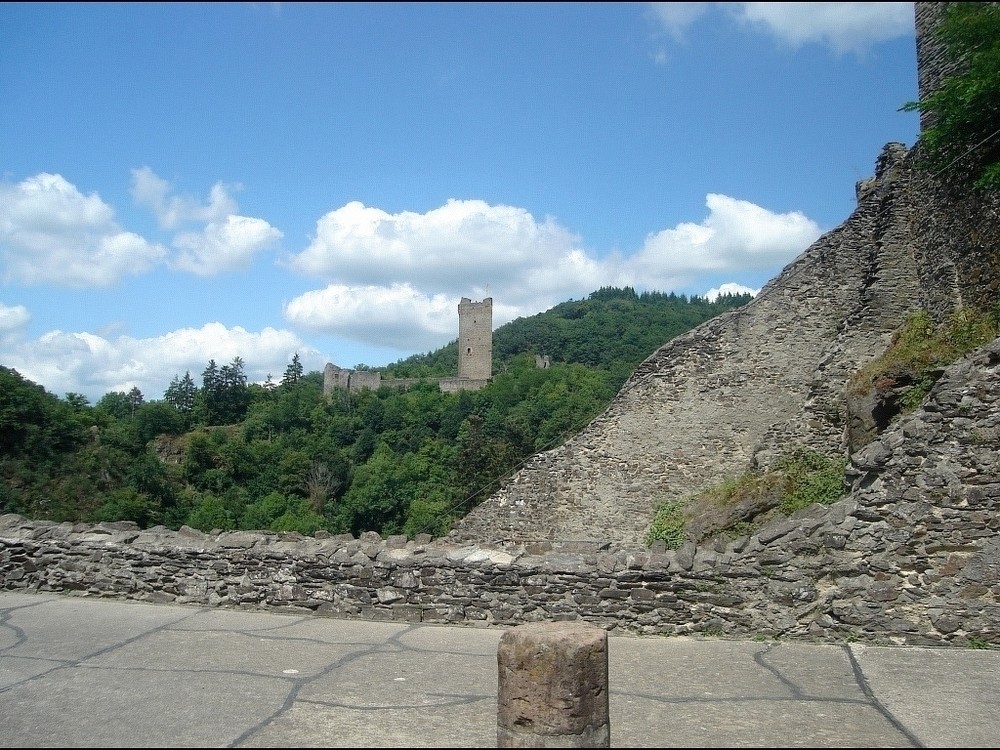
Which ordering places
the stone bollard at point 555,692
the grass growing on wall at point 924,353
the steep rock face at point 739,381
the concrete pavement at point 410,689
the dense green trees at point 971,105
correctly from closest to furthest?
the stone bollard at point 555,692 → the concrete pavement at point 410,689 → the grass growing on wall at point 924,353 → the dense green trees at point 971,105 → the steep rock face at point 739,381

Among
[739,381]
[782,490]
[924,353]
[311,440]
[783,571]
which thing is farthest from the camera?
[311,440]

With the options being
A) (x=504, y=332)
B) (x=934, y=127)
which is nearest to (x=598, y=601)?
(x=934, y=127)

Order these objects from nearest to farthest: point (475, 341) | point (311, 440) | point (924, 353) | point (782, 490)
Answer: point (924, 353) → point (782, 490) → point (311, 440) → point (475, 341)

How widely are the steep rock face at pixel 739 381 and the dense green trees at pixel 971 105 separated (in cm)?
57

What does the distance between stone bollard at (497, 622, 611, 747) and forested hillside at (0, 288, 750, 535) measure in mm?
25430

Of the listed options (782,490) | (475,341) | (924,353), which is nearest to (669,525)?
(782,490)

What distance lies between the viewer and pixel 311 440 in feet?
277

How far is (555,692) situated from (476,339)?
9975cm

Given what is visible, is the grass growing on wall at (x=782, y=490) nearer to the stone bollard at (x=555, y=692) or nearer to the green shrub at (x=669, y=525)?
the green shrub at (x=669, y=525)

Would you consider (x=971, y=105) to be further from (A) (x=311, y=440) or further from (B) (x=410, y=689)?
(A) (x=311, y=440)

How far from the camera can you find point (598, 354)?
91750 mm

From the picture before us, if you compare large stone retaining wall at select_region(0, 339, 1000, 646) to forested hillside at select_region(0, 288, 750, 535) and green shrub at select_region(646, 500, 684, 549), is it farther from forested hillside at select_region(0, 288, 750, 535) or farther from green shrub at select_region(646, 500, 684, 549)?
forested hillside at select_region(0, 288, 750, 535)

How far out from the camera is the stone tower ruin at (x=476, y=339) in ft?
337

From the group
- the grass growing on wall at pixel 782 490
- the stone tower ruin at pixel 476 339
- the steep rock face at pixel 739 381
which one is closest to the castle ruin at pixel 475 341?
the stone tower ruin at pixel 476 339
